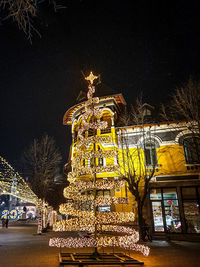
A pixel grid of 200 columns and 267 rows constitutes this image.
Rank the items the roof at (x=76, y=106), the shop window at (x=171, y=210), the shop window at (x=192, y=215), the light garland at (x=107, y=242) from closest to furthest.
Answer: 1. the light garland at (x=107, y=242)
2. the shop window at (x=192, y=215)
3. the shop window at (x=171, y=210)
4. the roof at (x=76, y=106)

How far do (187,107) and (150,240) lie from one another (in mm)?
8907

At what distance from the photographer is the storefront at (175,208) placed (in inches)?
554

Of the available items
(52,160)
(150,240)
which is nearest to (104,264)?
(150,240)

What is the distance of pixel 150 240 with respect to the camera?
12.8 meters

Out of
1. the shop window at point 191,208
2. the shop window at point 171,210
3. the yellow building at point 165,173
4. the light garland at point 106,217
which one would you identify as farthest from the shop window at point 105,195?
the light garland at point 106,217

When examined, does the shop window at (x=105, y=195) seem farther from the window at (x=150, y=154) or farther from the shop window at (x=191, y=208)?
the shop window at (x=191, y=208)

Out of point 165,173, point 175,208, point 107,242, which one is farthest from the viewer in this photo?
point 165,173

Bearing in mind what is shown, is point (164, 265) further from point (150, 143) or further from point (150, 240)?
point (150, 143)

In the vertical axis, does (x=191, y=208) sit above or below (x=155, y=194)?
below

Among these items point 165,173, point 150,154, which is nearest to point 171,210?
point 165,173

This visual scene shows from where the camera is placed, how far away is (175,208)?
1461cm

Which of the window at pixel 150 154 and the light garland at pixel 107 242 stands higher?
the window at pixel 150 154

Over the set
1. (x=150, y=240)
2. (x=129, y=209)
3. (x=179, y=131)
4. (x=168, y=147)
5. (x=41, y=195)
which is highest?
(x=179, y=131)

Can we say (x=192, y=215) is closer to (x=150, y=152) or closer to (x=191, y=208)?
(x=191, y=208)
